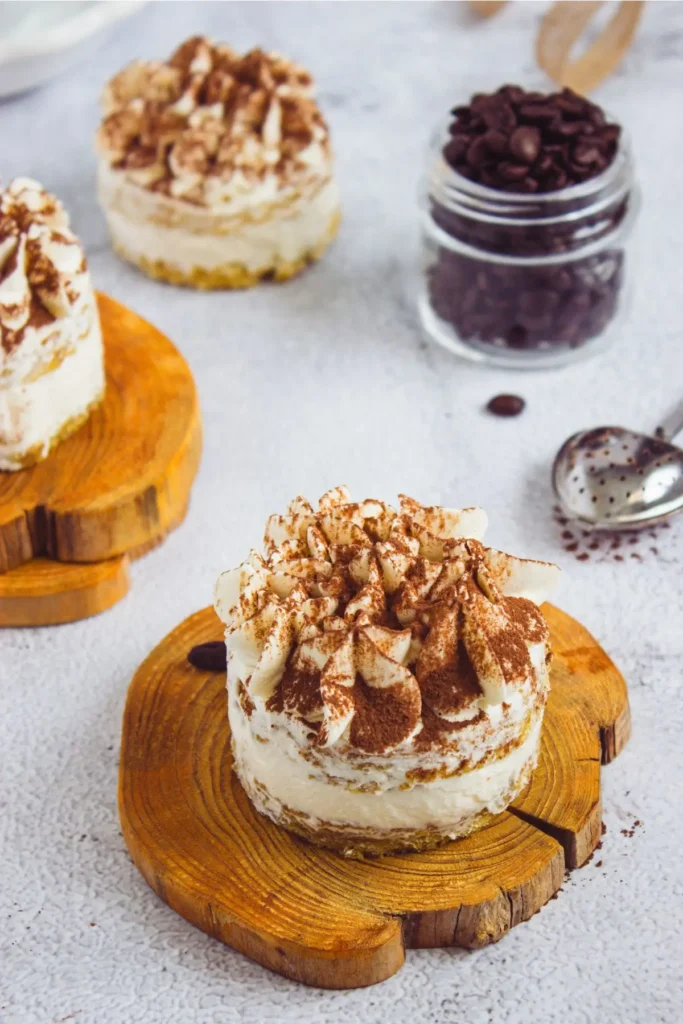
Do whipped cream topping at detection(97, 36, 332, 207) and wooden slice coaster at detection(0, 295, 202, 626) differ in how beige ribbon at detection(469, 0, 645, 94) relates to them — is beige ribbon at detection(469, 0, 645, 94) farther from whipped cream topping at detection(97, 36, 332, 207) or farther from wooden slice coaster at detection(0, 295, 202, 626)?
wooden slice coaster at detection(0, 295, 202, 626)

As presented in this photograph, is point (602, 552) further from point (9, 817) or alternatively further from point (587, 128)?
point (9, 817)

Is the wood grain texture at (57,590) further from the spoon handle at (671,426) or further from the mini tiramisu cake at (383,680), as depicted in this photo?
the spoon handle at (671,426)

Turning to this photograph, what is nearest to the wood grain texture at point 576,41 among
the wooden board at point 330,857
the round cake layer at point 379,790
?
the wooden board at point 330,857

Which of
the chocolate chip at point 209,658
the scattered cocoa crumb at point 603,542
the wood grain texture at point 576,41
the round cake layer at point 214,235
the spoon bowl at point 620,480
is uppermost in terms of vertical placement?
the wood grain texture at point 576,41

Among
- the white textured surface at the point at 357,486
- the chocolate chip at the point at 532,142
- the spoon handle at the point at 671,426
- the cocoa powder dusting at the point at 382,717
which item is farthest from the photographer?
the chocolate chip at the point at 532,142

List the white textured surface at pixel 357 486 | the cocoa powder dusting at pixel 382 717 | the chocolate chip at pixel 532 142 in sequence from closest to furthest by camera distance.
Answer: the cocoa powder dusting at pixel 382 717, the white textured surface at pixel 357 486, the chocolate chip at pixel 532 142

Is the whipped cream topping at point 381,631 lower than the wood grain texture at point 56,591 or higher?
higher
